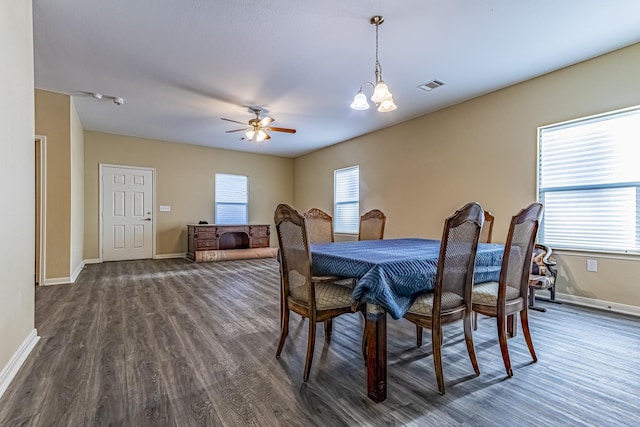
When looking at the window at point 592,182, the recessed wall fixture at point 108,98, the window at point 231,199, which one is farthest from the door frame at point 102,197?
the window at point 592,182

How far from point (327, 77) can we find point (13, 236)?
3.27 m

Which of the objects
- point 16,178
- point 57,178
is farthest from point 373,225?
point 57,178

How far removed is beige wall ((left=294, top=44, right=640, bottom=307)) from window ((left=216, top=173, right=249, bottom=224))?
3045 mm

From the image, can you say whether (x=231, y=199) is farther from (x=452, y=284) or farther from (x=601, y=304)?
(x=601, y=304)

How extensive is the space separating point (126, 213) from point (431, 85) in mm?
6340

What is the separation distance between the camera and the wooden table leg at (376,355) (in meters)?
1.65

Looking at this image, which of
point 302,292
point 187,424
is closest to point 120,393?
point 187,424

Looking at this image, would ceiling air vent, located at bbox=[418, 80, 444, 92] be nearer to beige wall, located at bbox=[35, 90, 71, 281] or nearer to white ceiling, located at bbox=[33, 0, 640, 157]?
white ceiling, located at bbox=[33, 0, 640, 157]

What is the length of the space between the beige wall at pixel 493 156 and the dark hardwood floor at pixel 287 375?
1.83ft

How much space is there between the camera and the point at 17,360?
1970 millimetres

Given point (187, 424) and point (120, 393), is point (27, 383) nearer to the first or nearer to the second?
point (120, 393)

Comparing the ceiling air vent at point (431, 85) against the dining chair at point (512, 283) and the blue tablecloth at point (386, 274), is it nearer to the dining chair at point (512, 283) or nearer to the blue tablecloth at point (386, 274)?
the dining chair at point (512, 283)

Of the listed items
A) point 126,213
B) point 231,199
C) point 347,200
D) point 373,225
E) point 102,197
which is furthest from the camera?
point 231,199

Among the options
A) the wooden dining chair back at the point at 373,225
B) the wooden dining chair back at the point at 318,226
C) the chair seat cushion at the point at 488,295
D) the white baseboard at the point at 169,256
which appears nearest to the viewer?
the chair seat cushion at the point at 488,295
